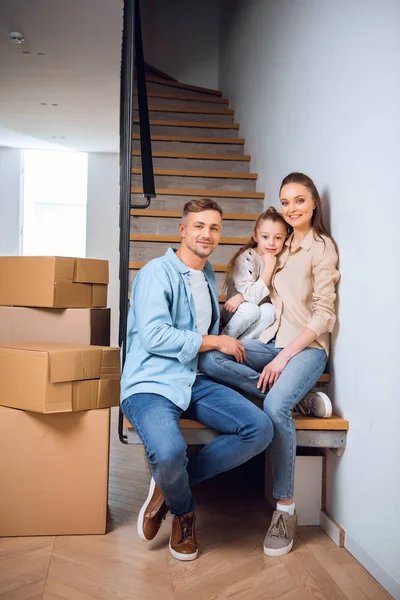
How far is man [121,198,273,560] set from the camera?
73.6 inches

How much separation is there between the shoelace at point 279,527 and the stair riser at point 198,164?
2.44 meters

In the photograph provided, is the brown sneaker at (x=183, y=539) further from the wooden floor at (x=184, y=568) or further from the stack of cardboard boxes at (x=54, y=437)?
the stack of cardboard boxes at (x=54, y=437)

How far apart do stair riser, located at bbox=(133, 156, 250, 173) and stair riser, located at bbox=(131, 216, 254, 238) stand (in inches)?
26.0

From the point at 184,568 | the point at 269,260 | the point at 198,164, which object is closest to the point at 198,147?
the point at 198,164

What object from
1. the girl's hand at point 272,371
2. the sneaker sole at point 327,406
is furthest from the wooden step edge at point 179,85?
the sneaker sole at point 327,406

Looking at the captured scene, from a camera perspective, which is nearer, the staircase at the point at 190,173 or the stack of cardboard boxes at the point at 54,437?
the stack of cardboard boxes at the point at 54,437

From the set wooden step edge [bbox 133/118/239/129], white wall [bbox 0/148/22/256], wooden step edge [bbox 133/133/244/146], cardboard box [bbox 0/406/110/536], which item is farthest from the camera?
white wall [bbox 0/148/22/256]

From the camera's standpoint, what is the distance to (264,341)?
227 cm

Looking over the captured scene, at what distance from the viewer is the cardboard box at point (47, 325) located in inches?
99.9

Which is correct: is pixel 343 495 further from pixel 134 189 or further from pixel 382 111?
pixel 134 189

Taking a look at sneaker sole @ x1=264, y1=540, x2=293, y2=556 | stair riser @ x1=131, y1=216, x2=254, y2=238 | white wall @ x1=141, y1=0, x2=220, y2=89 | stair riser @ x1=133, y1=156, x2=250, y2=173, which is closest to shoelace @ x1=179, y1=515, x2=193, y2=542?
sneaker sole @ x1=264, y1=540, x2=293, y2=556

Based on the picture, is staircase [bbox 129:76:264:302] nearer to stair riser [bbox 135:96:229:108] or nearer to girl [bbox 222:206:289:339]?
stair riser [bbox 135:96:229:108]

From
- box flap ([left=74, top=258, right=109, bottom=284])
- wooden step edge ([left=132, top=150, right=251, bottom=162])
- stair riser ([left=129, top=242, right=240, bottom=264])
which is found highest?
→ wooden step edge ([left=132, top=150, right=251, bottom=162])

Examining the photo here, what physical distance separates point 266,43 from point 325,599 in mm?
3191
